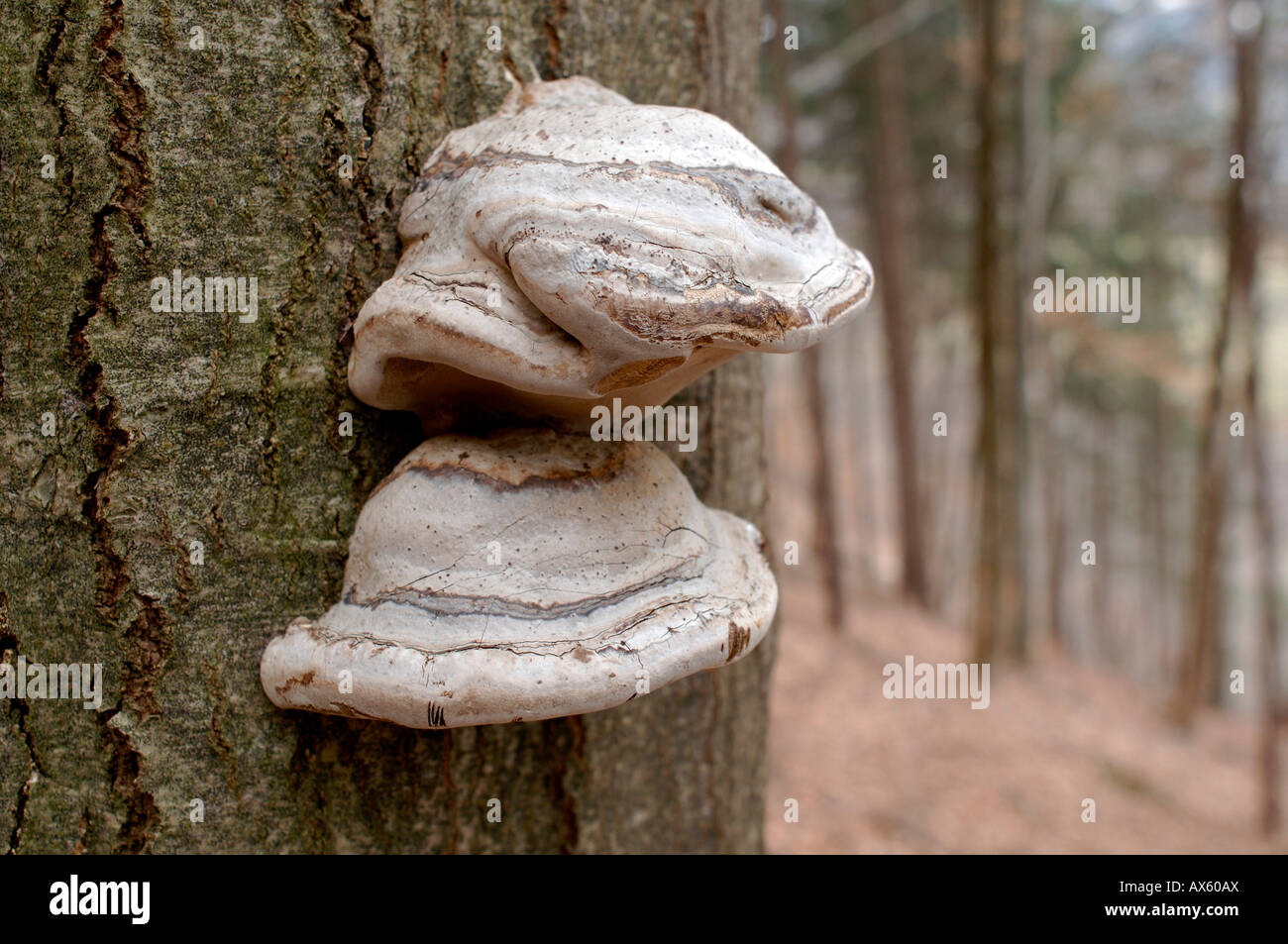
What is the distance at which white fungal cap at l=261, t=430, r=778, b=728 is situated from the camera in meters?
1.20

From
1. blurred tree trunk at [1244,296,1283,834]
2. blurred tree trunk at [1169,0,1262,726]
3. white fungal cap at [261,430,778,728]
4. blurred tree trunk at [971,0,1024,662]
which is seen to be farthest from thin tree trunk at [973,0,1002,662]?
white fungal cap at [261,430,778,728]

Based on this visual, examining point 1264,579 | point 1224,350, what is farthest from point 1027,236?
point 1264,579

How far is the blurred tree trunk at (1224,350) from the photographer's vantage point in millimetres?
7039

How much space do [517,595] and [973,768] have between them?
22.3ft

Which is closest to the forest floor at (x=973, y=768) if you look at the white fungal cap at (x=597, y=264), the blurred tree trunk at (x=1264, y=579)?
the blurred tree trunk at (x=1264, y=579)

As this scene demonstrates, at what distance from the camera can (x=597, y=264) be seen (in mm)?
1165

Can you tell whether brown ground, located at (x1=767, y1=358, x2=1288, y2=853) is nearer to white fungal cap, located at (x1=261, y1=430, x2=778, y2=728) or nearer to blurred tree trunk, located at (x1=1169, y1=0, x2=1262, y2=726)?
blurred tree trunk, located at (x1=1169, y1=0, x2=1262, y2=726)

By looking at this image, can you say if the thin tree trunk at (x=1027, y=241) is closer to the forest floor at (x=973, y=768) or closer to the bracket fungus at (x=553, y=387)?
the forest floor at (x=973, y=768)

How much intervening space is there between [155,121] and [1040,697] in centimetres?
935

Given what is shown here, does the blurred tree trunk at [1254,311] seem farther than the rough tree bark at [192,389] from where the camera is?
Yes

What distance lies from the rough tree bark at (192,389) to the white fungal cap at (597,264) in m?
0.15

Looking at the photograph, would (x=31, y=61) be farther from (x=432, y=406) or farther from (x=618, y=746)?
→ (x=618, y=746)

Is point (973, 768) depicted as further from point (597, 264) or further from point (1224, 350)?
point (597, 264)

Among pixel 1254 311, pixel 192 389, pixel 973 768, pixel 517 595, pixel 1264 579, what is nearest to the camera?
pixel 517 595
